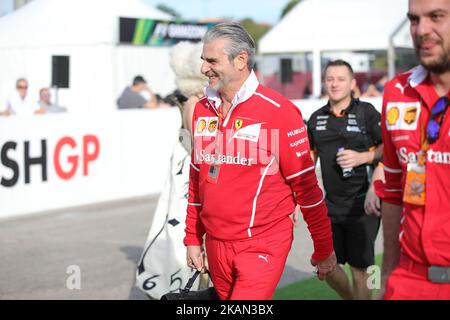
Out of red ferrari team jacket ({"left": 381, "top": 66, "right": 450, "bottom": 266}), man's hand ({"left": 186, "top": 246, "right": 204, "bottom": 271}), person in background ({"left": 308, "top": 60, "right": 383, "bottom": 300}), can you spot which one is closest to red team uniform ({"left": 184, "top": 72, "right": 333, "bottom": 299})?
man's hand ({"left": 186, "top": 246, "right": 204, "bottom": 271})

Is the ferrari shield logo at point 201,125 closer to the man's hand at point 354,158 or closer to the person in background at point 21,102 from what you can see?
the man's hand at point 354,158

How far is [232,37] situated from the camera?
12.9 feet

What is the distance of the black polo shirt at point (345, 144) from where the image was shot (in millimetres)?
5738

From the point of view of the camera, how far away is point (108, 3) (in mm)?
19188

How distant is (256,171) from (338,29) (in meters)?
20.3

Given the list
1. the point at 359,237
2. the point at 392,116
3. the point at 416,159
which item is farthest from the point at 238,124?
the point at 359,237

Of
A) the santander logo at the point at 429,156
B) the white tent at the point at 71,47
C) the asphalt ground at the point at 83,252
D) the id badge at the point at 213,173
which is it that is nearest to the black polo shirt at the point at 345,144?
the asphalt ground at the point at 83,252

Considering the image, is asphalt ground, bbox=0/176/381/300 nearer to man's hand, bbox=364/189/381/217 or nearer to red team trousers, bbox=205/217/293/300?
man's hand, bbox=364/189/381/217

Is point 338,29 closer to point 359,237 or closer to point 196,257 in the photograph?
point 359,237

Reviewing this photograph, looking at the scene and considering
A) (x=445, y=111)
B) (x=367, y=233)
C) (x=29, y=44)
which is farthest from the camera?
(x=29, y=44)

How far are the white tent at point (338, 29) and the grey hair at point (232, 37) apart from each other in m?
19.0
